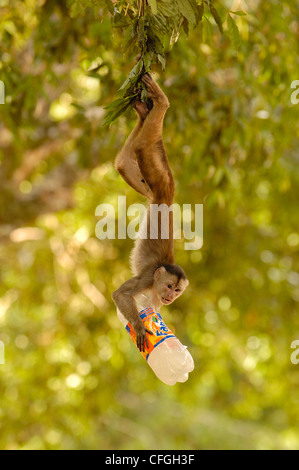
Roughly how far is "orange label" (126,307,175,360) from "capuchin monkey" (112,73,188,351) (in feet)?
0.04

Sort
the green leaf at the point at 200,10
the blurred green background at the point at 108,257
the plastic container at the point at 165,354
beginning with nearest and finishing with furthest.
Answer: the plastic container at the point at 165,354
the green leaf at the point at 200,10
the blurred green background at the point at 108,257

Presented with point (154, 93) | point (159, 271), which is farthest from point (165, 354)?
point (154, 93)

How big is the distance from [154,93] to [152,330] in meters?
0.43

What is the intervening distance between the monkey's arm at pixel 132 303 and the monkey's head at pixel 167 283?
1.3 inches

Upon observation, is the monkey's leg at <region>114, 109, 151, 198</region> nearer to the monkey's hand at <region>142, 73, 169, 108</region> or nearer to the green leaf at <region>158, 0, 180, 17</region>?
the monkey's hand at <region>142, 73, 169, 108</region>

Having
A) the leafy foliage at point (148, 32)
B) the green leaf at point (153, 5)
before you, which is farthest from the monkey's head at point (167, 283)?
the green leaf at point (153, 5)

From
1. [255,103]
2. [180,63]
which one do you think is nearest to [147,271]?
[180,63]

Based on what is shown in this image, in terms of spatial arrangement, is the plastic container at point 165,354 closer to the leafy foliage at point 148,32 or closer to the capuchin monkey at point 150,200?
the capuchin monkey at point 150,200

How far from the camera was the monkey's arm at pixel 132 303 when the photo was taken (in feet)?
3.87

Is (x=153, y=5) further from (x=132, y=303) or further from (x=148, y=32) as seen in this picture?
(x=132, y=303)

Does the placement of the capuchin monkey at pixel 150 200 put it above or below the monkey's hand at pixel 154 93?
below

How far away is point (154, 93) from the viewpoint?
1.21 m

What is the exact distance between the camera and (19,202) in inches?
181

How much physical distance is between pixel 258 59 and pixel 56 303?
3299mm
